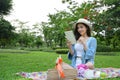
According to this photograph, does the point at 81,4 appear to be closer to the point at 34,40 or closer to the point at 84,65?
the point at 84,65

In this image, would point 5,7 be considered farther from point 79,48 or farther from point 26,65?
point 79,48

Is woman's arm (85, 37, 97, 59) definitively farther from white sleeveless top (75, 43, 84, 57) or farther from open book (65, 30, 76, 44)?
open book (65, 30, 76, 44)

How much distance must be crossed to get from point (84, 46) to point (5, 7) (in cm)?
1450

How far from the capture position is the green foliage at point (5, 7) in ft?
60.7

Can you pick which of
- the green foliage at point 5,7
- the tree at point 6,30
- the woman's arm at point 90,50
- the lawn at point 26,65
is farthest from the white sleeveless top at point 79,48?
the green foliage at point 5,7

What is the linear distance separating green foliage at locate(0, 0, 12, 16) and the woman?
1406 cm

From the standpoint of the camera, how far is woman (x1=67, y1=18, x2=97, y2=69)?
5.02 meters

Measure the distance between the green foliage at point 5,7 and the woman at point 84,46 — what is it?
46.1ft

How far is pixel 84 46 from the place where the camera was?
5.04 meters

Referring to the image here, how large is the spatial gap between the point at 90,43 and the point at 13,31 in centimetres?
1479

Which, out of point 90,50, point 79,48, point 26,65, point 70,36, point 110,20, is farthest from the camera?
point 110,20

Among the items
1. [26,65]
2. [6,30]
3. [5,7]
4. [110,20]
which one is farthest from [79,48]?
[5,7]

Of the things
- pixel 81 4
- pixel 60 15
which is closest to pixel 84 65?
pixel 81 4

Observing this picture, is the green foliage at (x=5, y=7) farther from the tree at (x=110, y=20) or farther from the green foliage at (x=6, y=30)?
the tree at (x=110, y=20)
